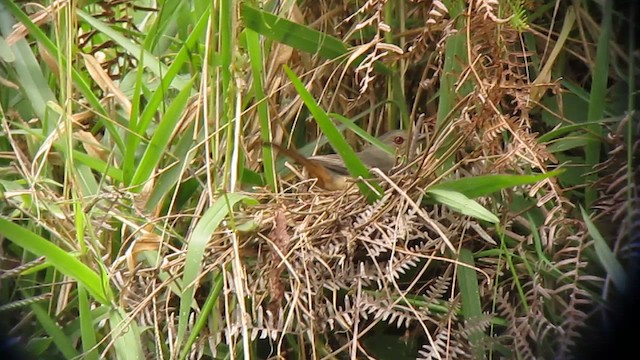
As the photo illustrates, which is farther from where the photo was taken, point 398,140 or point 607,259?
point 398,140

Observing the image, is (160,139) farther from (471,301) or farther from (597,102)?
(597,102)

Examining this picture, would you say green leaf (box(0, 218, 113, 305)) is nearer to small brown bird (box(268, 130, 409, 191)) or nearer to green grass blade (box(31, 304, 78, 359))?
green grass blade (box(31, 304, 78, 359))

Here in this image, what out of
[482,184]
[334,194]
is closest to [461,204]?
[482,184]

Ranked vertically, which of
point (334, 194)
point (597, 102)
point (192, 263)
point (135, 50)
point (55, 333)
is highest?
point (135, 50)

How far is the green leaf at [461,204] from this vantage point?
Result: 4.40ft

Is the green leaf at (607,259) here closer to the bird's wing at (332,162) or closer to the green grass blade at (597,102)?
the green grass blade at (597,102)

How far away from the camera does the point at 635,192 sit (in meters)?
1.42

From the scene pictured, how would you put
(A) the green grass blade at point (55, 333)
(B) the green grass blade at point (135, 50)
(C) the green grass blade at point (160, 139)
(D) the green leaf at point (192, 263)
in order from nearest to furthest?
(D) the green leaf at point (192, 263), (A) the green grass blade at point (55, 333), (C) the green grass blade at point (160, 139), (B) the green grass blade at point (135, 50)

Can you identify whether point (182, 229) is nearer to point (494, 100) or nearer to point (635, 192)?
point (494, 100)

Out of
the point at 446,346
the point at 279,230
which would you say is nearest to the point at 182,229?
the point at 279,230

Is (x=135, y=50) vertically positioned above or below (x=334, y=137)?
above

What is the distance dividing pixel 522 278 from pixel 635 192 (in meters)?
0.21

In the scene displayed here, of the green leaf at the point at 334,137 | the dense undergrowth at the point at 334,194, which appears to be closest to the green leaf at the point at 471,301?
the dense undergrowth at the point at 334,194

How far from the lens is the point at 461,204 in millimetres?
1369
